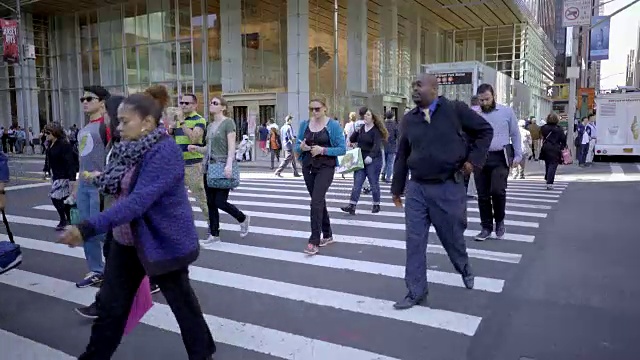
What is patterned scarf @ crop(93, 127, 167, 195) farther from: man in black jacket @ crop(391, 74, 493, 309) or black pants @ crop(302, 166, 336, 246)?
black pants @ crop(302, 166, 336, 246)

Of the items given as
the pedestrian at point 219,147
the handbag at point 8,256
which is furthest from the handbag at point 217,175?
the handbag at point 8,256

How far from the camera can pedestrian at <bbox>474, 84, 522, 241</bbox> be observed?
22.1 feet

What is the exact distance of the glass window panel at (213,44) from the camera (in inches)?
1099

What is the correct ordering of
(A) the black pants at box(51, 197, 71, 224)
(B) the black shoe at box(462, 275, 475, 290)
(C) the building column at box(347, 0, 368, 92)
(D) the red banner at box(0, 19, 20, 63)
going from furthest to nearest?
1. (C) the building column at box(347, 0, 368, 92)
2. (D) the red banner at box(0, 19, 20, 63)
3. (A) the black pants at box(51, 197, 71, 224)
4. (B) the black shoe at box(462, 275, 475, 290)

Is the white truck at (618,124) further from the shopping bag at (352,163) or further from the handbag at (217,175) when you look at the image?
the handbag at (217,175)

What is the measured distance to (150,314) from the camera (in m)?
4.46

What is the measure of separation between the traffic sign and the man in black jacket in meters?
16.7

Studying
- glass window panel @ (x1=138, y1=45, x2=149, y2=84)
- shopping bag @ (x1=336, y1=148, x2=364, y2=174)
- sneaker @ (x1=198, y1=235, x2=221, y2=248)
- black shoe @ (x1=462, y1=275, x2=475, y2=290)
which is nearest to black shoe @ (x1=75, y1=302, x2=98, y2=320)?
sneaker @ (x1=198, y1=235, x2=221, y2=248)

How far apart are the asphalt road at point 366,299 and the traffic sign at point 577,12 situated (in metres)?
12.8

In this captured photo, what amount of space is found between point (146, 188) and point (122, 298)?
0.72 m

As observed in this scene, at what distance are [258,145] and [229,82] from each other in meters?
5.12

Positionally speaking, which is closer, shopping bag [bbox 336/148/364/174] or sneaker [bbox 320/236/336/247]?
sneaker [bbox 320/236/336/247]

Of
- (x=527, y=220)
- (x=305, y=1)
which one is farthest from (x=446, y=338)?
(x=305, y=1)

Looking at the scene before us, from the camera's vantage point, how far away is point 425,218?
14.9ft
